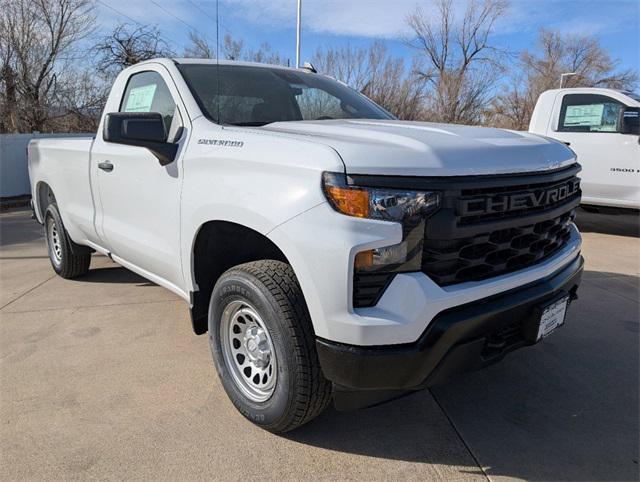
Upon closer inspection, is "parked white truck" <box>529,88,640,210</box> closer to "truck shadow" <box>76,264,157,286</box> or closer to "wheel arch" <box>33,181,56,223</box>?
"truck shadow" <box>76,264,157,286</box>

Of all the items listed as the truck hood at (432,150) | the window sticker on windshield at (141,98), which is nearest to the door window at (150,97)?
the window sticker on windshield at (141,98)

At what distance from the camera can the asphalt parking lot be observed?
2.33 meters

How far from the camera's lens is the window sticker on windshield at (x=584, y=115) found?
24.3 feet

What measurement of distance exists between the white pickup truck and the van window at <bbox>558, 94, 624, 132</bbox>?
5.27m

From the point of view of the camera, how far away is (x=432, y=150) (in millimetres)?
2078

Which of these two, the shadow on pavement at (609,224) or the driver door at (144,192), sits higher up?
the driver door at (144,192)

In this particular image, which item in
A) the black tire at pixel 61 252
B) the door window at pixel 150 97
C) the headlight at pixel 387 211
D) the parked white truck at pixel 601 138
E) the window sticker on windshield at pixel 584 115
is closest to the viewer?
the headlight at pixel 387 211

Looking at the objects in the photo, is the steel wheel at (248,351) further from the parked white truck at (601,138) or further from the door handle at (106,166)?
the parked white truck at (601,138)

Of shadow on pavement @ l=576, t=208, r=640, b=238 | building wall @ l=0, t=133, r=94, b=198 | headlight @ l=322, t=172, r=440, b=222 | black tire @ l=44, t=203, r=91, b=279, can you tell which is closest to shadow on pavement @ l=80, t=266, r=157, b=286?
black tire @ l=44, t=203, r=91, b=279

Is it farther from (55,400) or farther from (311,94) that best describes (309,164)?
(55,400)

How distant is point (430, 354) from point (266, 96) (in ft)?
6.84

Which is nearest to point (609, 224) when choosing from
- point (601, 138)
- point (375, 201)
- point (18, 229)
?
point (601, 138)

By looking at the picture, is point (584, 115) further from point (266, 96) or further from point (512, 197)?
point (512, 197)

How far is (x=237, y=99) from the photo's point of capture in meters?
3.17
